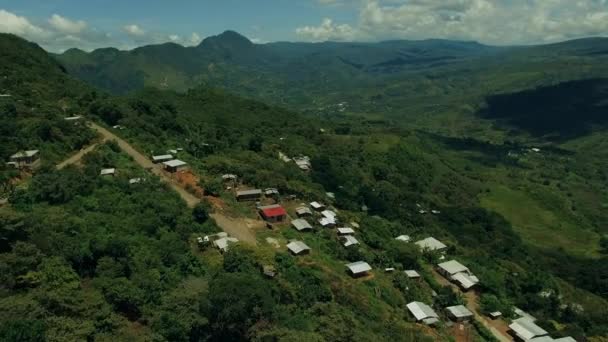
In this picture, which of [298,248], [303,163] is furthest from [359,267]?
[303,163]

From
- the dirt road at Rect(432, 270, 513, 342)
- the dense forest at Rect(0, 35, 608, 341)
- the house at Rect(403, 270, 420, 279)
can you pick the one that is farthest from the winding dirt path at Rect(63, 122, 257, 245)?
the dirt road at Rect(432, 270, 513, 342)

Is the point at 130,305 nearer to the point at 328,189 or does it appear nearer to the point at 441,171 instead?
the point at 328,189

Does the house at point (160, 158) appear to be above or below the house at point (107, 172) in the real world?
below

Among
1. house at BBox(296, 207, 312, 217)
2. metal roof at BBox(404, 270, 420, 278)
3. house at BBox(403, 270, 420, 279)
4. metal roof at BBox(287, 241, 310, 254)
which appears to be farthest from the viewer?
house at BBox(296, 207, 312, 217)

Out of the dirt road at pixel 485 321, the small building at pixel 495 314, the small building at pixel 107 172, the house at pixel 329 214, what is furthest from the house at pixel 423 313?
the small building at pixel 107 172

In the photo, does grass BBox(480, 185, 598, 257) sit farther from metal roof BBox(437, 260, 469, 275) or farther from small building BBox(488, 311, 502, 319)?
small building BBox(488, 311, 502, 319)

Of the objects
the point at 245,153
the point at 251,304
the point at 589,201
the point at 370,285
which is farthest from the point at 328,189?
the point at 589,201

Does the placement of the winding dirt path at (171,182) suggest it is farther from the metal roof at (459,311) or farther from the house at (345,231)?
the metal roof at (459,311)
